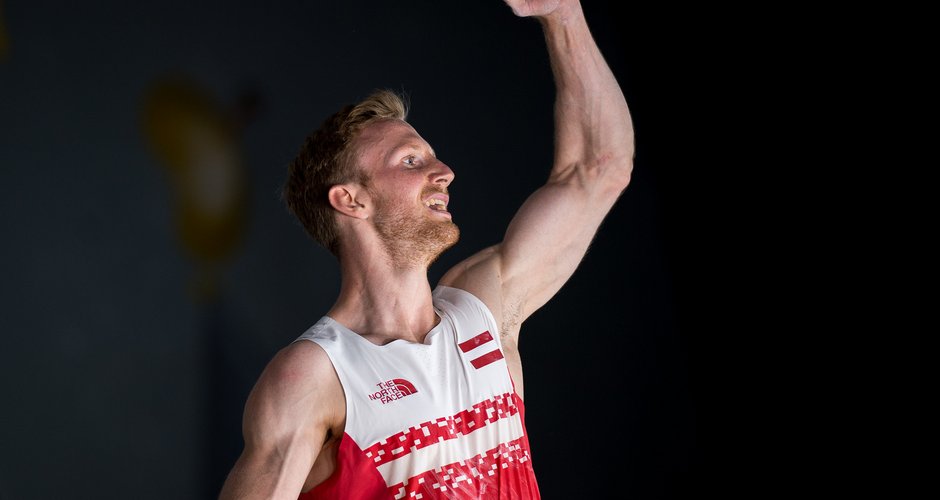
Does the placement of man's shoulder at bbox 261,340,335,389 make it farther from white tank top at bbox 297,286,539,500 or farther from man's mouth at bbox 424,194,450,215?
man's mouth at bbox 424,194,450,215

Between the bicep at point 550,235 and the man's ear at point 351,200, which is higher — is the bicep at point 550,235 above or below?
below

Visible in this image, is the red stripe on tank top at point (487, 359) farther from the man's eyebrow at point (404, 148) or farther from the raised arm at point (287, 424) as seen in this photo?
the man's eyebrow at point (404, 148)

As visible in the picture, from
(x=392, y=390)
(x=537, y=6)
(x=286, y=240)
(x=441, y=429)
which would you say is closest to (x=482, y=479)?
(x=441, y=429)

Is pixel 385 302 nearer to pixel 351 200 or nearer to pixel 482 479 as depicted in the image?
pixel 351 200

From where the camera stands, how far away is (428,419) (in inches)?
69.1

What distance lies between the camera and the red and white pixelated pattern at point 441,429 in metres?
1.71

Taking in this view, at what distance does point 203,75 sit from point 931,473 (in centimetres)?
211

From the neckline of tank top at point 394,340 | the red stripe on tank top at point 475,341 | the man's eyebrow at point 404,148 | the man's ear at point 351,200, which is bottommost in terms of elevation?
the red stripe on tank top at point 475,341

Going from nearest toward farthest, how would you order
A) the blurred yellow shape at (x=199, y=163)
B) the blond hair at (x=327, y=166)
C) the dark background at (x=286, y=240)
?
the blond hair at (x=327, y=166), the dark background at (x=286, y=240), the blurred yellow shape at (x=199, y=163)

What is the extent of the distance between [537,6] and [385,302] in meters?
0.62

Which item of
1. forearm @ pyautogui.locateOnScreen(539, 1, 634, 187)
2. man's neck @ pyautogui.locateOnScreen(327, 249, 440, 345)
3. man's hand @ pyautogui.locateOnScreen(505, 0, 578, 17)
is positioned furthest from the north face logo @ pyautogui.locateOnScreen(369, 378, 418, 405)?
man's hand @ pyautogui.locateOnScreen(505, 0, 578, 17)

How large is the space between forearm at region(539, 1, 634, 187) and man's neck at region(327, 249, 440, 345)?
1.34 feet

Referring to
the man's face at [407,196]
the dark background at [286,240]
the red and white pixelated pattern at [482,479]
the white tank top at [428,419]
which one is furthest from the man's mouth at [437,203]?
the dark background at [286,240]

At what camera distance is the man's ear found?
194 cm
